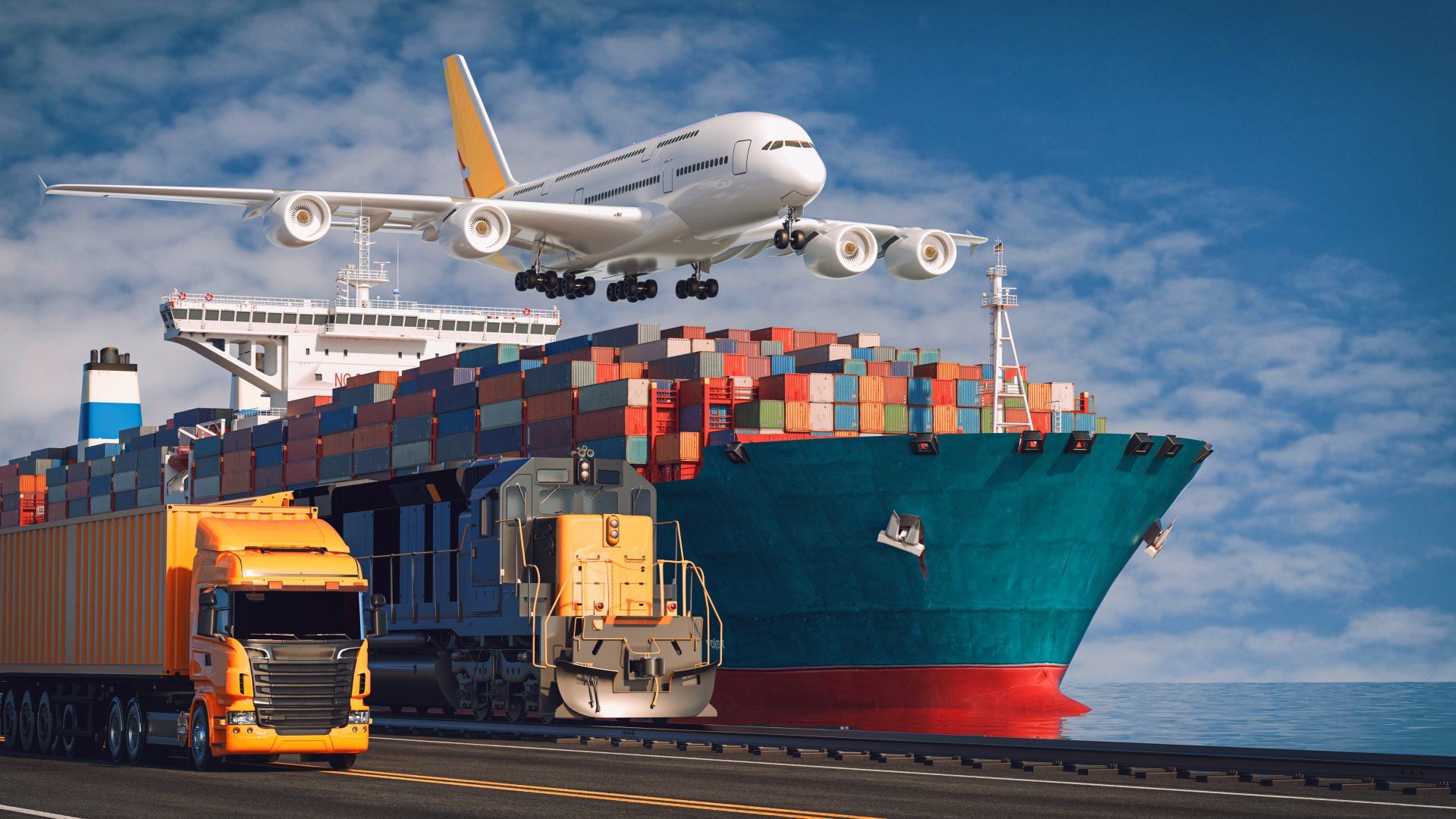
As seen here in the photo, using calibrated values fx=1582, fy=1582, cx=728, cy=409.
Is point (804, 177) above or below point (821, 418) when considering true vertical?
above

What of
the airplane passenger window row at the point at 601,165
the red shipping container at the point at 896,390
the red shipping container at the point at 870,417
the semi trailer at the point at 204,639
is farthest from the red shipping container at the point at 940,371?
the semi trailer at the point at 204,639

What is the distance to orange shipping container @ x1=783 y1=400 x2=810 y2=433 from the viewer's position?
1491 inches

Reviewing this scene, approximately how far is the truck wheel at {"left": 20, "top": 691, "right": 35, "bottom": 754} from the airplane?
13688mm

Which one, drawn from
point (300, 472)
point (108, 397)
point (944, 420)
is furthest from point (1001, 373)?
point (108, 397)

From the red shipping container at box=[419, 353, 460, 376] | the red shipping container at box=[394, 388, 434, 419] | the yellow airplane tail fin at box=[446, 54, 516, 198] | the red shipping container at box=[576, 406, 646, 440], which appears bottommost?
the red shipping container at box=[576, 406, 646, 440]

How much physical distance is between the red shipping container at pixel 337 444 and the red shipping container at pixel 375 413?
A: 497 millimetres

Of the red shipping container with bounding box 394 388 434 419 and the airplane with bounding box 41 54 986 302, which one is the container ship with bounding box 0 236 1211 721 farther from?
the airplane with bounding box 41 54 986 302

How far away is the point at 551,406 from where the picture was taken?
40031 millimetres

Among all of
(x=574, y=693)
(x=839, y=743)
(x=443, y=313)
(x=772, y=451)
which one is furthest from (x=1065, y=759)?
(x=443, y=313)

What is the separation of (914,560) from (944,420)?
219 inches

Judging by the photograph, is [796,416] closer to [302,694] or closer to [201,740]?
[302,694]

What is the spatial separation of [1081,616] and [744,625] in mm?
8008

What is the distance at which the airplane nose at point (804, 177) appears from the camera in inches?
1341

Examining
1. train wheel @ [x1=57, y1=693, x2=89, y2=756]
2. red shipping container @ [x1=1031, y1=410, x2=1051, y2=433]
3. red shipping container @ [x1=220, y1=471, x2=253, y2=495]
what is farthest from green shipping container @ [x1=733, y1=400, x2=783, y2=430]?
red shipping container @ [x1=220, y1=471, x2=253, y2=495]
